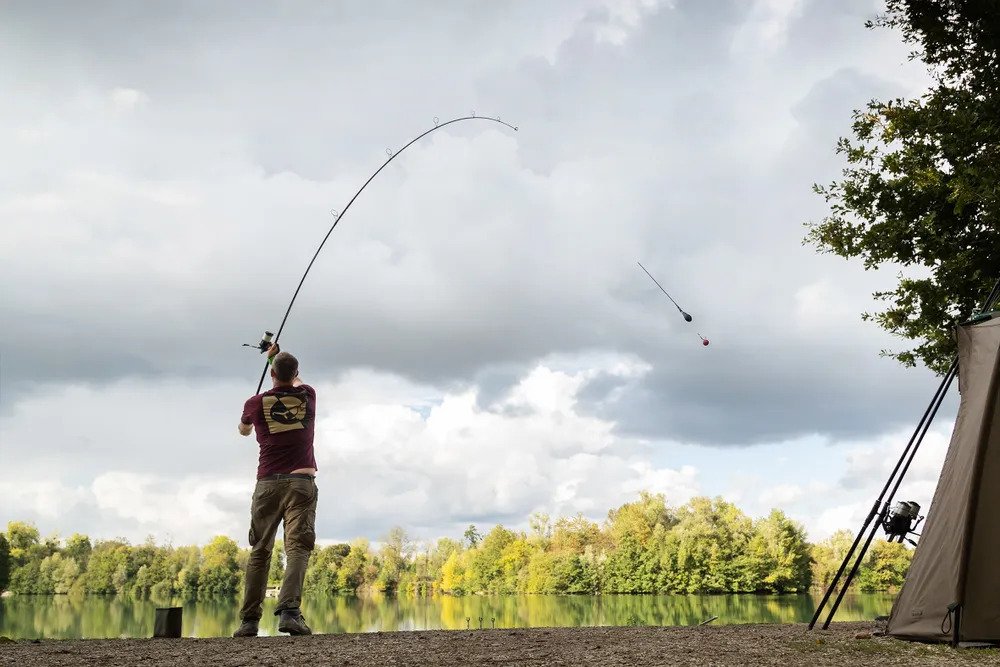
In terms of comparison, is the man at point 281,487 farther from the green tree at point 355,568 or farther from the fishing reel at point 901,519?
the green tree at point 355,568

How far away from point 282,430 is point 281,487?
0.51 metres

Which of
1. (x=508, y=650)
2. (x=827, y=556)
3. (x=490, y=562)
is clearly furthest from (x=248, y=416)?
(x=490, y=562)

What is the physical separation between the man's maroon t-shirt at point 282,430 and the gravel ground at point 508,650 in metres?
1.49

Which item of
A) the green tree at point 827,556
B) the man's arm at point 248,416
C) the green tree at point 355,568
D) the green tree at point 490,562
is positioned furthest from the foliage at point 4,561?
the man's arm at point 248,416

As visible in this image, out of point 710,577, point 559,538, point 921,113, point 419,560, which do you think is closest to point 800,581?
point 710,577

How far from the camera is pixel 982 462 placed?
22.6 ft

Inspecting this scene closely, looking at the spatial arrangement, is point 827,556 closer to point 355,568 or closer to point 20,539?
point 355,568

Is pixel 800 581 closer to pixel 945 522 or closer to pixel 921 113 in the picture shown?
pixel 921 113

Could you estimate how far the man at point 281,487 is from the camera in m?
7.65

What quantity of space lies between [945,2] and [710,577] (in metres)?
50.0

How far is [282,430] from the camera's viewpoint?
775cm

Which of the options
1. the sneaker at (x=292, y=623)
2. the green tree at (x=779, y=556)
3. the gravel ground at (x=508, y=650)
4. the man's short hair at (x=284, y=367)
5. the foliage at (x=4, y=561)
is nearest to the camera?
the gravel ground at (x=508, y=650)

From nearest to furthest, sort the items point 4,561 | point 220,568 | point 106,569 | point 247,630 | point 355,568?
point 247,630 < point 4,561 < point 220,568 < point 106,569 < point 355,568

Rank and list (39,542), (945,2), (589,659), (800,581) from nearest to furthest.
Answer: (589,659) < (945,2) < (800,581) < (39,542)
